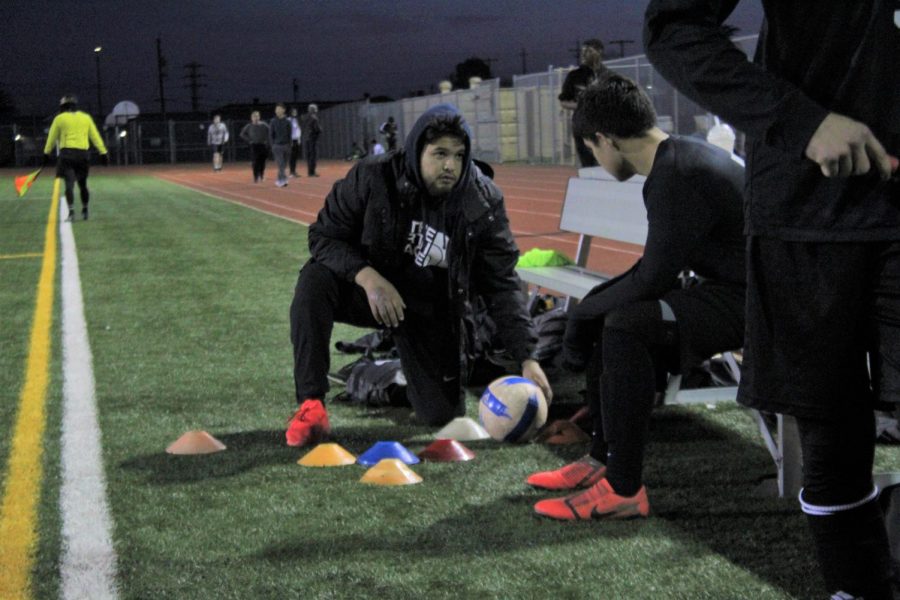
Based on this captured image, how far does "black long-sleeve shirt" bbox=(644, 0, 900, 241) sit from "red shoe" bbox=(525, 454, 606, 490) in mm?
2242

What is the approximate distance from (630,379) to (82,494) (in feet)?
6.63

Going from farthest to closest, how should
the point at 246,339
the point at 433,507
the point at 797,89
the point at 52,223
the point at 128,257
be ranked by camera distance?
the point at 52,223
the point at 128,257
the point at 246,339
the point at 433,507
the point at 797,89

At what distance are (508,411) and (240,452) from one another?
3.59 feet

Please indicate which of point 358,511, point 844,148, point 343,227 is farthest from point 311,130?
point 844,148

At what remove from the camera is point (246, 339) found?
8484 millimetres

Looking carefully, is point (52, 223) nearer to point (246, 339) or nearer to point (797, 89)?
point (246, 339)

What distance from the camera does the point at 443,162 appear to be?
220 inches

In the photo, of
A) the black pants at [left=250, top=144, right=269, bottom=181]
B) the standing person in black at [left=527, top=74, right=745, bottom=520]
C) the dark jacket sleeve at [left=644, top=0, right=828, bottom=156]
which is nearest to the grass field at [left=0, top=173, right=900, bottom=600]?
the standing person in black at [left=527, top=74, right=745, bottom=520]

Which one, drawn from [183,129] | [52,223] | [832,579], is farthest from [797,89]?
[183,129]

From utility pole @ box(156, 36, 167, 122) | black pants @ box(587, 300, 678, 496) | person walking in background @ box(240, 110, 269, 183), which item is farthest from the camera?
utility pole @ box(156, 36, 167, 122)

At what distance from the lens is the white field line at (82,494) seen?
3834 millimetres

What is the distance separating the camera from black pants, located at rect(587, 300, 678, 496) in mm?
4211

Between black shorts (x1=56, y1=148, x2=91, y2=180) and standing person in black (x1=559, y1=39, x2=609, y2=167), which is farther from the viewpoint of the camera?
black shorts (x1=56, y1=148, x2=91, y2=180)

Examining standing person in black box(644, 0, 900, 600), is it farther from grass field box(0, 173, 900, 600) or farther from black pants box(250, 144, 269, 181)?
black pants box(250, 144, 269, 181)
